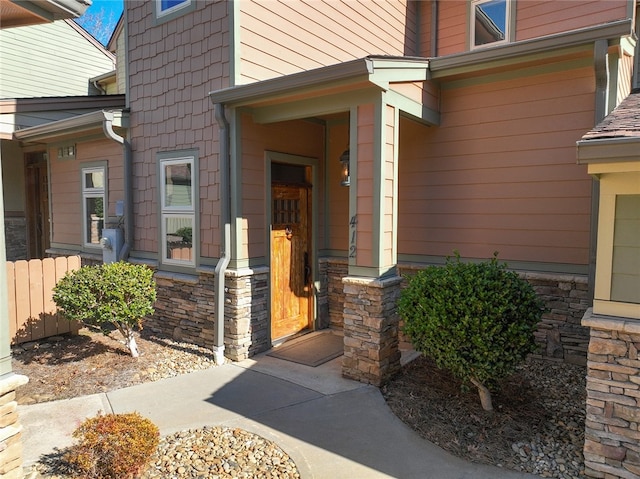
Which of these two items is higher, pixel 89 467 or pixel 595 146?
pixel 595 146

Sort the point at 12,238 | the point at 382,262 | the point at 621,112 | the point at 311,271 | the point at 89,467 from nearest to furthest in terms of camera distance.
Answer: the point at 89,467, the point at 621,112, the point at 382,262, the point at 311,271, the point at 12,238

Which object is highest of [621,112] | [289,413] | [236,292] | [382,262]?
[621,112]

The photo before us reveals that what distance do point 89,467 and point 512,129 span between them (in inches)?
228

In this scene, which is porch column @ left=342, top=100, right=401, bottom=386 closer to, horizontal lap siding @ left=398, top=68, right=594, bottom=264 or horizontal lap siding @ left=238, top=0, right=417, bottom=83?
horizontal lap siding @ left=398, top=68, right=594, bottom=264

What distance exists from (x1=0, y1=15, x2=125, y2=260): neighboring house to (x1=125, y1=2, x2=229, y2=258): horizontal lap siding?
30.0 inches

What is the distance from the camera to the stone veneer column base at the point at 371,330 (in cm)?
498

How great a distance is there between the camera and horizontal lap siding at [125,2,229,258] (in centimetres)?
614

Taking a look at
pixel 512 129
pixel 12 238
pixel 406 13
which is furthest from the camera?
pixel 12 238

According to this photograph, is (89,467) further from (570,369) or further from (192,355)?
(570,369)

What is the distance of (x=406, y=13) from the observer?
27.8 ft

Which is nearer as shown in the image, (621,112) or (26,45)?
(621,112)

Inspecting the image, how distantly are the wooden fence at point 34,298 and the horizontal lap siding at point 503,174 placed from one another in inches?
201

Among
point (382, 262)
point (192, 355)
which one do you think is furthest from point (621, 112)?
point (192, 355)

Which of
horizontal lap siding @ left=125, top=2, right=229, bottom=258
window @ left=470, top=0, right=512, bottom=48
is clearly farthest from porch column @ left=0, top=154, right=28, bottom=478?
window @ left=470, top=0, right=512, bottom=48
